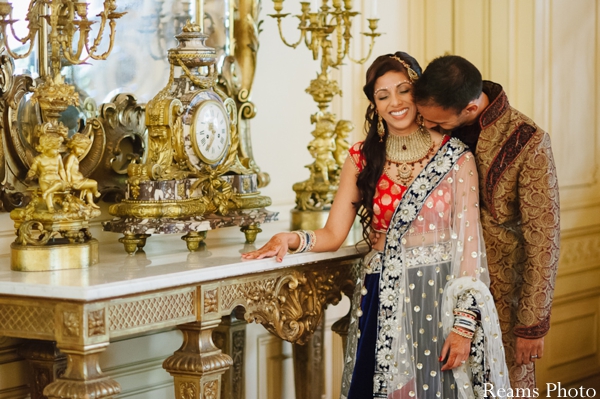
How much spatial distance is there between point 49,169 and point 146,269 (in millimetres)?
397

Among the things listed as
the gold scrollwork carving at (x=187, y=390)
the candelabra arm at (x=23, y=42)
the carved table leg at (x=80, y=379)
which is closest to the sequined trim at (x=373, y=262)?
the gold scrollwork carving at (x=187, y=390)

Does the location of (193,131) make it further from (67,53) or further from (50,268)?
(50,268)

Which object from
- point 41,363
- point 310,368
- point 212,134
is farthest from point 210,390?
point 310,368

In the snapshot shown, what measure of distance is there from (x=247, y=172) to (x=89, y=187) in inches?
32.8

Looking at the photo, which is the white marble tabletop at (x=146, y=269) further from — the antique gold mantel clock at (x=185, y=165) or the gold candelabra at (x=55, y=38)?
the gold candelabra at (x=55, y=38)

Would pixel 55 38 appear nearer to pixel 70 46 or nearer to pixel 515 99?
pixel 70 46

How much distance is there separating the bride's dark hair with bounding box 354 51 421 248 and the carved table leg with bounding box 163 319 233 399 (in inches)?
26.1

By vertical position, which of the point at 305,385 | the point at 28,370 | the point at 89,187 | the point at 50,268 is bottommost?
the point at 305,385

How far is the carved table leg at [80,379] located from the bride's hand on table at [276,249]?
65 centimetres

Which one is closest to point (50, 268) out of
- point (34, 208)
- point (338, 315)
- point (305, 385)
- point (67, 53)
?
point (34, 208)

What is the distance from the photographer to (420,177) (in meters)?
3.07

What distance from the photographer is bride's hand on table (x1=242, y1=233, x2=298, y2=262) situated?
3.01m

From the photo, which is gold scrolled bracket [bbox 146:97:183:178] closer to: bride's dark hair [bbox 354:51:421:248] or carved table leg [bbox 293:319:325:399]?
bride's dark hair [bbox 354:51:421:248]

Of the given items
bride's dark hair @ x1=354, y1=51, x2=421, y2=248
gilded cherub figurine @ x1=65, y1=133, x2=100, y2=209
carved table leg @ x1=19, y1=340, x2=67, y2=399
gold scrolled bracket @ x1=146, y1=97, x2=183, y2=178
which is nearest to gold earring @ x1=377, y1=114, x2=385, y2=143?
bride's dark hair @ x1=354, y1=51, x2=421, y2=248
